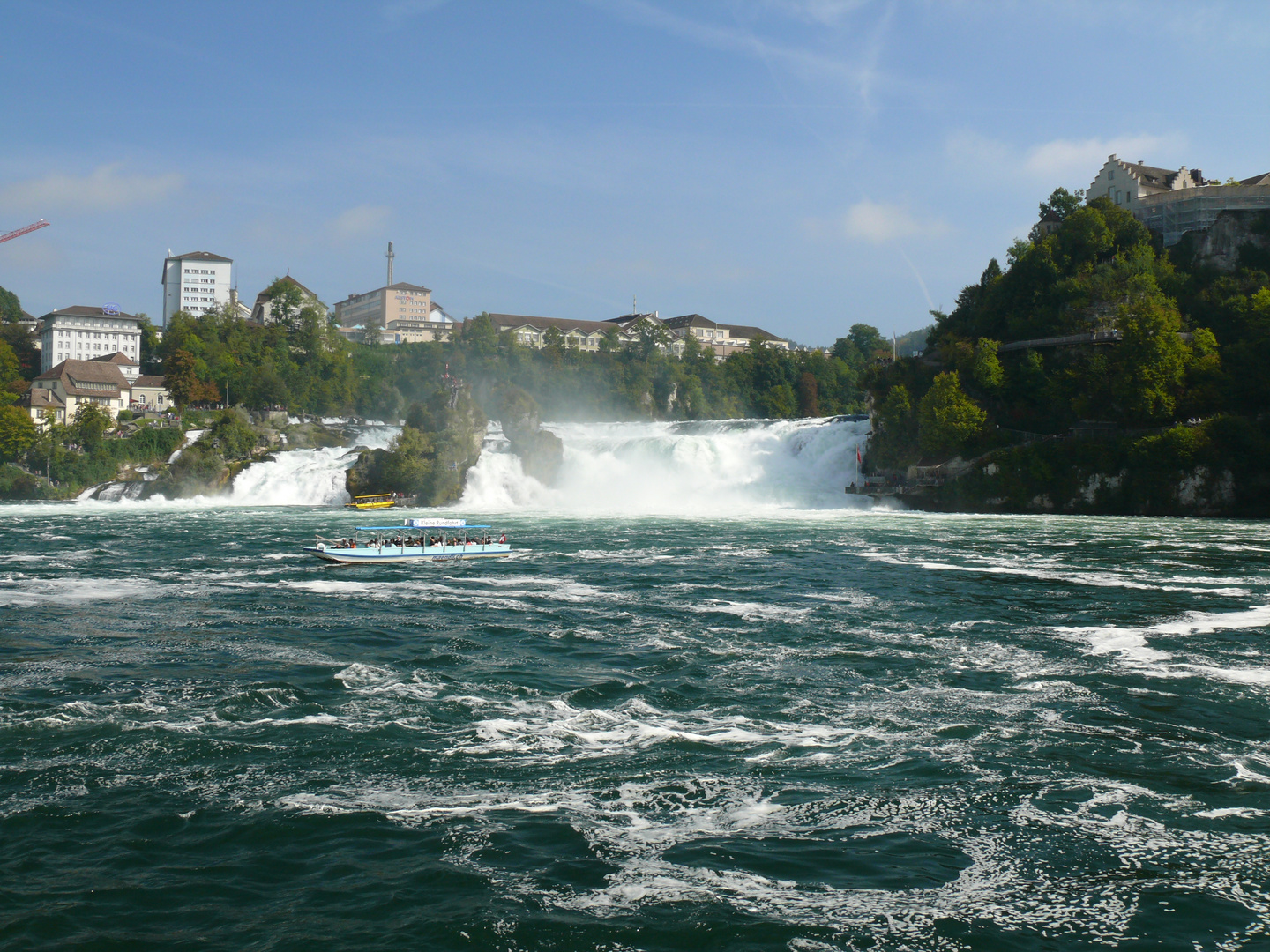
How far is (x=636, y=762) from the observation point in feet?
51.1

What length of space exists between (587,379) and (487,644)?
410 ft

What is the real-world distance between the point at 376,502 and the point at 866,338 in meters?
129

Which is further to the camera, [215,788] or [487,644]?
[487,644]

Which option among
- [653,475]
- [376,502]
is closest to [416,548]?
[376,502]

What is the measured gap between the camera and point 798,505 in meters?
73.4

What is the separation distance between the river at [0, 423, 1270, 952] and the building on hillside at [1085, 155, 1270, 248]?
202 ft

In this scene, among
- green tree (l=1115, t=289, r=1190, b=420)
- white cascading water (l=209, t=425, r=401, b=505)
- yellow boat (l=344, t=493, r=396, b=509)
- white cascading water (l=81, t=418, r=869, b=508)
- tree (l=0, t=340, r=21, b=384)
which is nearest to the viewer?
green tree (l=1115, t=289, r=1190, b=420)

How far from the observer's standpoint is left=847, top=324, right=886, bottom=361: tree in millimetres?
179000

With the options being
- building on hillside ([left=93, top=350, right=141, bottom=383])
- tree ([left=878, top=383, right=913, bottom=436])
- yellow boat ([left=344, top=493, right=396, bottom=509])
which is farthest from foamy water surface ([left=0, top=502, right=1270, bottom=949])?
building on hillside ([left=93, top=350, right=141, bottom=383])

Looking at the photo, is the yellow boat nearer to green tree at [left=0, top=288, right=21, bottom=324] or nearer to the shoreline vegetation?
the shoreline vegetation

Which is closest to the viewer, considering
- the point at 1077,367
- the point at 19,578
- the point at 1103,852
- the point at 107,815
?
the point at 1103,852

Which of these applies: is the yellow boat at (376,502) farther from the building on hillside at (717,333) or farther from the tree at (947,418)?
the building on hillside at (717,333)

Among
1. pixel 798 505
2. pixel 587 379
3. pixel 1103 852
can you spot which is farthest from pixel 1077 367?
pixel 587 379

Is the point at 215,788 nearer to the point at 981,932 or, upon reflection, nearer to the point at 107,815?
the point at 107,815
